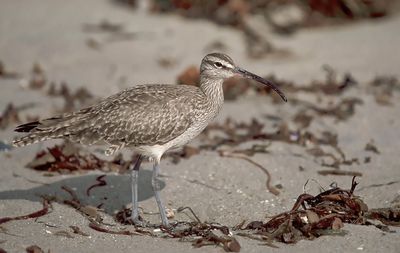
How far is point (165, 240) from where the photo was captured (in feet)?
24.4

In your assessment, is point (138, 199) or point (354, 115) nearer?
point (138, 199)

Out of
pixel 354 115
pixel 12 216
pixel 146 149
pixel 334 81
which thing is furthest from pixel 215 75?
pixel 334 81

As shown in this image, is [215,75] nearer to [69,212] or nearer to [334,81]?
[69,212]

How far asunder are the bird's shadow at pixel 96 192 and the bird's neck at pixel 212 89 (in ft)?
4.07

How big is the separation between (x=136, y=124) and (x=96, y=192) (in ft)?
3.89

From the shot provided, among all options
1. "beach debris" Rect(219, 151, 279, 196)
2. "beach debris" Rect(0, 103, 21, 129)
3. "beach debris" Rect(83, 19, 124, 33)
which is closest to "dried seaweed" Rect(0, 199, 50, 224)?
"beach debris" Rect(219, 151, 279, 196)

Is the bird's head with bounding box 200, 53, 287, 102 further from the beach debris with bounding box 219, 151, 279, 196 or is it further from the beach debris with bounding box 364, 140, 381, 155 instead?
the beach debris with bounding box 364, 140, 381, 155

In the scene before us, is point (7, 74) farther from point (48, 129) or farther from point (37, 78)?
point (48, 129)

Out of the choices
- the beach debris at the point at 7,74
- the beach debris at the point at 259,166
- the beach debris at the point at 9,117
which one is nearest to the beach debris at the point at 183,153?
the beach debris at the point at 259,166

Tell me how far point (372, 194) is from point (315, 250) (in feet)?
6.08

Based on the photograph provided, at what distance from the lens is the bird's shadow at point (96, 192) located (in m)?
8.62

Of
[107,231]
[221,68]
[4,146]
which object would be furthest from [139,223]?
[4,146]

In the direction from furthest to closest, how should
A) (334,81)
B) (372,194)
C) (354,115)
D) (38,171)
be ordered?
(334,81) → (354,115) → (38,171) → (372,194)

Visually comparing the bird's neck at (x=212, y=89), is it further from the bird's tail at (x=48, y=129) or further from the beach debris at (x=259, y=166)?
the bird's tail at (x=48, y=129)
